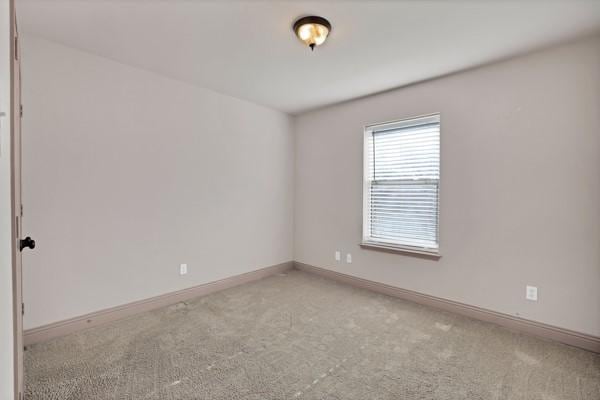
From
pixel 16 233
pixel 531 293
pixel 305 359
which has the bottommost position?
pixel 305 359

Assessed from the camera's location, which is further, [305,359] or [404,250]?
[404,250]

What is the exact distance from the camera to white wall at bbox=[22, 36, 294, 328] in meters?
2.42

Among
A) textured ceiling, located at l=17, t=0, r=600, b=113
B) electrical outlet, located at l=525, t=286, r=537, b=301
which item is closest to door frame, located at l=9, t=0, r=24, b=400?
textured ceiling, located at l=17, t=0, r=600, b=113

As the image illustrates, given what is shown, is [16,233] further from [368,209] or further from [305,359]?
[368,209]

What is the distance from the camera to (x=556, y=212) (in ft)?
8.06

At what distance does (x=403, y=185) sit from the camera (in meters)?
3.48

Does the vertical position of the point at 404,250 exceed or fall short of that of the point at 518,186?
it falls short

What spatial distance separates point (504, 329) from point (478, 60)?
8.14 feet

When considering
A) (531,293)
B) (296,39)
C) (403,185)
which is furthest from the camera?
(403,185)

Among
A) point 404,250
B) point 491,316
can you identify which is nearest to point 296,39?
point 404,250

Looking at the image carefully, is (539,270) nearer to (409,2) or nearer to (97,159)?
(409,2)

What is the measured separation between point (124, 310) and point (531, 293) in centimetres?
379

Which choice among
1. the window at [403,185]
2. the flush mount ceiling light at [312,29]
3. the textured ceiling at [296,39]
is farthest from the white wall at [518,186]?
the flush mount ceiling light at [312,29]

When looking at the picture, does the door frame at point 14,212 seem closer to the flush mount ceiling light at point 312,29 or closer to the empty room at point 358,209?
the empty room at point 358,209
